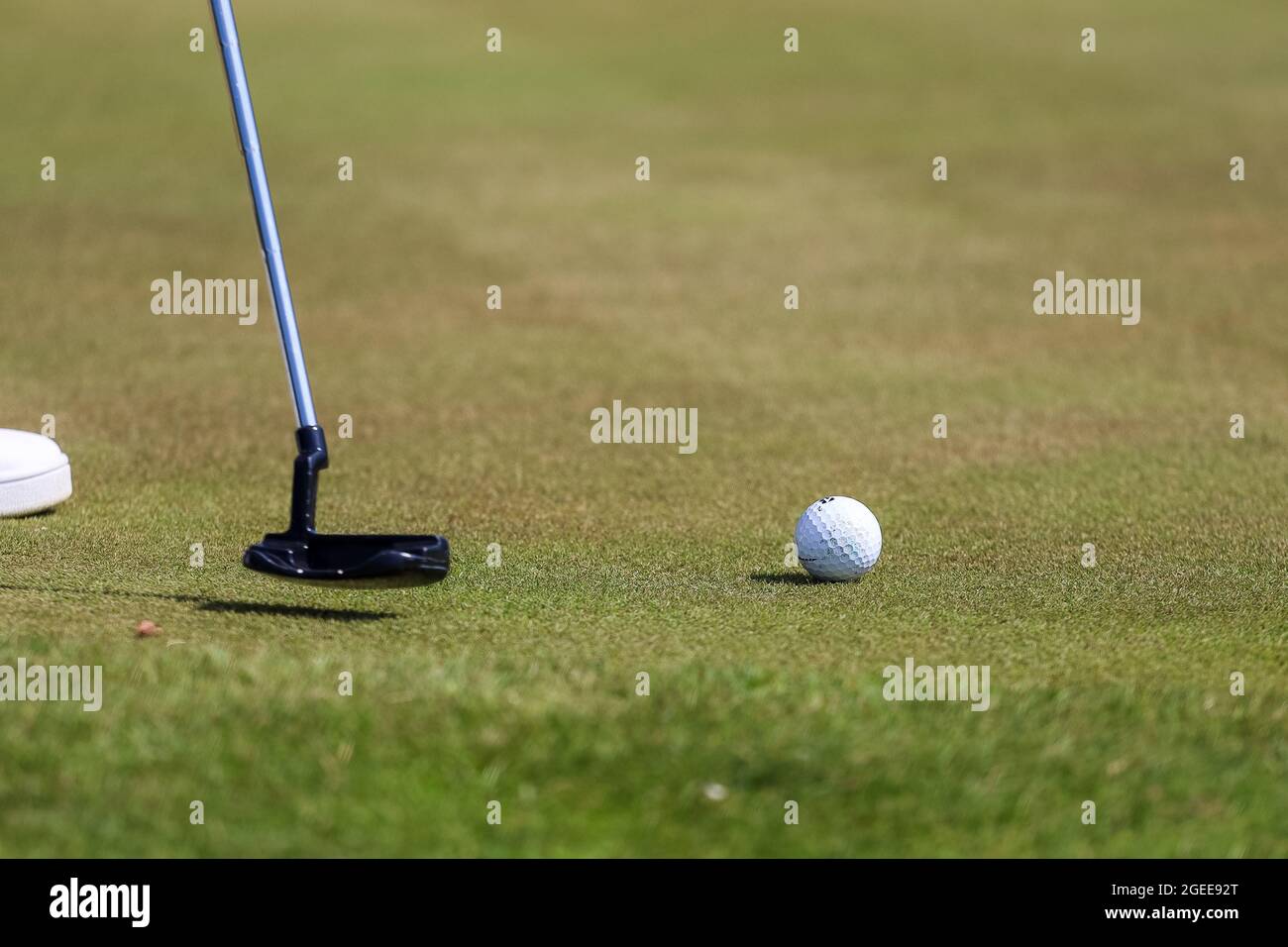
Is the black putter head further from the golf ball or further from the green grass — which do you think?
the golf ball

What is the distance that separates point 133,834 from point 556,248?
15263 mm

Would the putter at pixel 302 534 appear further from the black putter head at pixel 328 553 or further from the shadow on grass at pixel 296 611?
the shadow on grass at pixel 296 611

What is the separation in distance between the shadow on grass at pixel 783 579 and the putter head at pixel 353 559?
2.14m

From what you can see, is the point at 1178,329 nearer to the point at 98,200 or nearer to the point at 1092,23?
the point at 98,200

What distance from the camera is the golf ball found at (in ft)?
26.2

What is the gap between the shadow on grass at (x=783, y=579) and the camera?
Result: 8.10 m

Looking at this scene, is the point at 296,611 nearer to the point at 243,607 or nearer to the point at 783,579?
the point at 243,607

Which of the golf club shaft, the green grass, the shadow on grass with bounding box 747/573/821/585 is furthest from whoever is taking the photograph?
the shadow on grass with bounding box 747/573/821/585

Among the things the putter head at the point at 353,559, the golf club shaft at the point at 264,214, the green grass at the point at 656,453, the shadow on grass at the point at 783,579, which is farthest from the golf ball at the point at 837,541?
the golf club shaft at the point at 264,214

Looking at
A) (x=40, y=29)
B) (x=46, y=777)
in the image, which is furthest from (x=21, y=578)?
(x=40, y=29)

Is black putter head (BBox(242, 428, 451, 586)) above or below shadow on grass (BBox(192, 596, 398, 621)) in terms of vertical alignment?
above

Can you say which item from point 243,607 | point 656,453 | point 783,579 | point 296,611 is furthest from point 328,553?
point 656,453

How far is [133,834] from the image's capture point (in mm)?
5000

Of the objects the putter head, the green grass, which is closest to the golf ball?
the green grass
